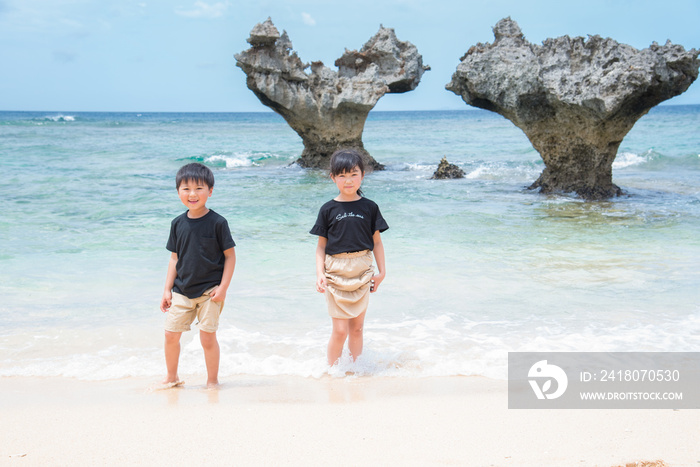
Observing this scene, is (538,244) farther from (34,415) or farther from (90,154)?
(90,154)

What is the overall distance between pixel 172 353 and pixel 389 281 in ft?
9.12

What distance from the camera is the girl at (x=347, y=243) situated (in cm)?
335

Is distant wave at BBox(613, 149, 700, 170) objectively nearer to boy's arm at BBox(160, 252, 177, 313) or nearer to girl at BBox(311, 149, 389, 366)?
girl at BBox(311, 149, 389, 366)

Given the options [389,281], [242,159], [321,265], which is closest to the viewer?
[321,265]

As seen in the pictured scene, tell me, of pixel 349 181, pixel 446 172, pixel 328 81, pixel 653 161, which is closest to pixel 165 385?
pixel 349 181

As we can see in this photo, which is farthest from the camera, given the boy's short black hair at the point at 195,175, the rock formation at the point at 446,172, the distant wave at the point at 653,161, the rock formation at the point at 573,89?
the distant wave at the point at 653,161

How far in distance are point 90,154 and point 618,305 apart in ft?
66.1

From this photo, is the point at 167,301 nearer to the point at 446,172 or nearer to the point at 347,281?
the point at 347,281

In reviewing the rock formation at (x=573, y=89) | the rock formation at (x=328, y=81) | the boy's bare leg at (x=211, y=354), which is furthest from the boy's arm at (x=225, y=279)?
the rock formation at (x=328, y=81)

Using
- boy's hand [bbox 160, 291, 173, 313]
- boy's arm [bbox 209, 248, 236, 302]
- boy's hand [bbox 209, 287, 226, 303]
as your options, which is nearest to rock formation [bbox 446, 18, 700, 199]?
boy's arm [bbox 209, 248, 236, 302]

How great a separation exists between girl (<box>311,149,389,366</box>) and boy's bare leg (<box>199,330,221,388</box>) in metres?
0.65

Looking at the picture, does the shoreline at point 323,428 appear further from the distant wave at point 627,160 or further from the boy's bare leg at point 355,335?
the distant wave at point 627,160

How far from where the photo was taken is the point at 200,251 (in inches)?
125

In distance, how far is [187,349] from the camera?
13.5ft
